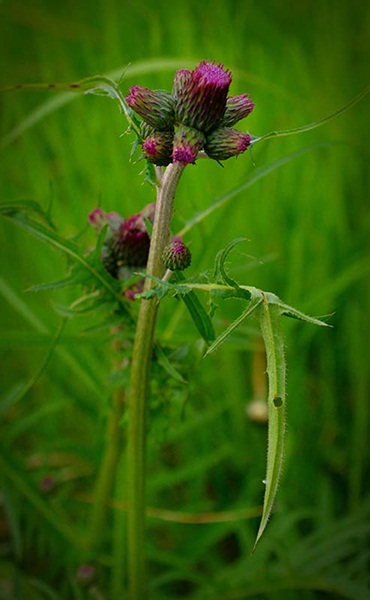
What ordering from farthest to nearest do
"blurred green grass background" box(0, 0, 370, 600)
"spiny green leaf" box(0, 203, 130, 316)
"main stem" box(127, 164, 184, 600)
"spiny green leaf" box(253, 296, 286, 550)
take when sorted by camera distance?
"blurred green grass background" box(0, 0, 370, 600) → "spiny green leaf" box(0, 203, 130, 316) → "main stem" box(127, 164, 184, 600) → "spiny green leaf" box(253, 296, 286, 550)

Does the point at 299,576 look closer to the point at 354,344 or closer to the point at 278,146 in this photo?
the point at 354,344

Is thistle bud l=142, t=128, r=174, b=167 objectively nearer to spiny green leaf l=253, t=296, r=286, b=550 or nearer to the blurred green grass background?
spiny green leaf l=253, t=296, r=286, b=550

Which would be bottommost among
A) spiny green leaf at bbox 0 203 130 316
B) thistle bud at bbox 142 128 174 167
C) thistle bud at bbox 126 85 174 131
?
spiny green leaf at bbox 0 203 130 316

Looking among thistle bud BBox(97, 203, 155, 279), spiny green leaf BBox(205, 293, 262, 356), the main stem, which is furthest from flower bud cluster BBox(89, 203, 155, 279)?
spiny green leaf BBox(205, 293, 262, 356)

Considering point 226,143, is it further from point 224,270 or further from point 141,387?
point 141,387

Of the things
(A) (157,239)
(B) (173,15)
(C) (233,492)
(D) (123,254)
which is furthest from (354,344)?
(B) (173,15)
